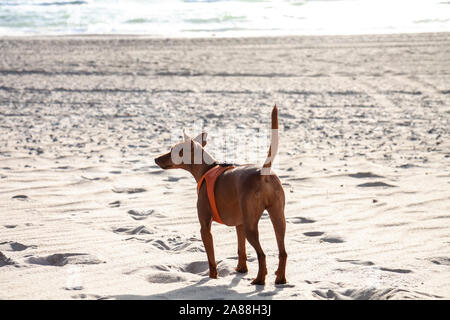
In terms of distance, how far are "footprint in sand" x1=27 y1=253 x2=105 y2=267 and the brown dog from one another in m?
1.13

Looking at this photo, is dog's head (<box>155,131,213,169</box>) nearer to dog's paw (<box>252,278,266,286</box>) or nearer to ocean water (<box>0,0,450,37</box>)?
dog's paw (<box>252,278,266,286</box>)

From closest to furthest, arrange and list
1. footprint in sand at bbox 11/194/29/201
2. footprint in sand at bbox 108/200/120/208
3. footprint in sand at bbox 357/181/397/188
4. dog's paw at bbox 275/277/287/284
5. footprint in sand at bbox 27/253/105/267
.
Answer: dog's paw at bbox 275/277/287/284
footprint in sand at bbox 27/253/105/267
footprint in sand at bbox 108/200/120/208
footprint in sand at bbox 11/194/29/201
footprint in sand at bbox 357/181/397/188

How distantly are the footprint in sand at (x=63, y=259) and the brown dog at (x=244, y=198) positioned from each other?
1.13 metres

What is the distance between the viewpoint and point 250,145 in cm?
1015

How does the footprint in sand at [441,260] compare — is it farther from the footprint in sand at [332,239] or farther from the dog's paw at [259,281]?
the dog's paw at [259,281]

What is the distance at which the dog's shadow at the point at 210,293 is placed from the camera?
444 cm

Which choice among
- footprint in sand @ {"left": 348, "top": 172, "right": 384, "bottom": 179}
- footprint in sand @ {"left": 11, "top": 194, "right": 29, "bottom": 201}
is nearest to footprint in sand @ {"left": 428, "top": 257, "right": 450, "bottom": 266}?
footprint in sand @ {"left": 348, "top": 172, "right": 384, "bottom": 179}

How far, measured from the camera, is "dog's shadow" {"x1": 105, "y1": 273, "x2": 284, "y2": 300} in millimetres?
4438

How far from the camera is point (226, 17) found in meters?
31.5

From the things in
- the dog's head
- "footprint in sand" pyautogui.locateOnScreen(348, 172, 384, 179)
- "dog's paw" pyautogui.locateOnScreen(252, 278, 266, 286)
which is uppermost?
the dog's head

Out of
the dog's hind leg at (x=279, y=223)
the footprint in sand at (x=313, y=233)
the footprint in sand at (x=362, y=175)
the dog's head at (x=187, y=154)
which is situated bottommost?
the footprint in sand at (x=313, y=233)

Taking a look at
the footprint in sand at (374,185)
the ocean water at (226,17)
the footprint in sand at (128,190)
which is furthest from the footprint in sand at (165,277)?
the ocean water at (226,17)
